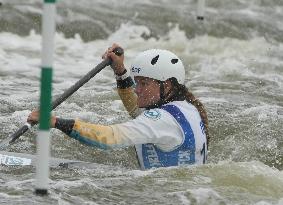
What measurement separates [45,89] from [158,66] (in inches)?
62.9

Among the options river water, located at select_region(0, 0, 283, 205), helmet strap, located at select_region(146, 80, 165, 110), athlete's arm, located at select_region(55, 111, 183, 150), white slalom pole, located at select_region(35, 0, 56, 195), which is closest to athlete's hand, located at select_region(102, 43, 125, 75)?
helmet strap, located at select_region(146, 80, 165, 110)

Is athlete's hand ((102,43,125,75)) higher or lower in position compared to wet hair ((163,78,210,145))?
higher

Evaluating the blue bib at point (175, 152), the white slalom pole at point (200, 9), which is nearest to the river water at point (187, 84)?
the blue bib at point (175, 152)

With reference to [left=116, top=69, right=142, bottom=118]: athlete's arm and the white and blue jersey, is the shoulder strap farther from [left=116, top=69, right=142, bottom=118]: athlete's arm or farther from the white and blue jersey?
[left=116, top=69, right=142, bottom=118]: athlete's arm

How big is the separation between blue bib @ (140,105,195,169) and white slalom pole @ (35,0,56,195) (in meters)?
1.36

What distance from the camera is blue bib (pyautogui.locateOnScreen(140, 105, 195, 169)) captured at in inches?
221

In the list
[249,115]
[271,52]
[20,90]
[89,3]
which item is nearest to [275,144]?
[249,115]

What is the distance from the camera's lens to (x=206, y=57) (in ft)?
45.3

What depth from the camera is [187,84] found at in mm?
11352

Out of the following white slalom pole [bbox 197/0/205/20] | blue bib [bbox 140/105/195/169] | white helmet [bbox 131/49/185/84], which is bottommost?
blue bib [bbox 140/105/195/169]

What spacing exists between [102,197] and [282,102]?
5305 millimetres

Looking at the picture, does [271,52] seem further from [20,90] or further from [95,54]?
[20,90]

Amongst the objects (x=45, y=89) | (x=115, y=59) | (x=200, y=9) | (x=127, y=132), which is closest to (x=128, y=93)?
(x=115, y=59)

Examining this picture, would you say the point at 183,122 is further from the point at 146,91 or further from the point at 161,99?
the point at 146,91
